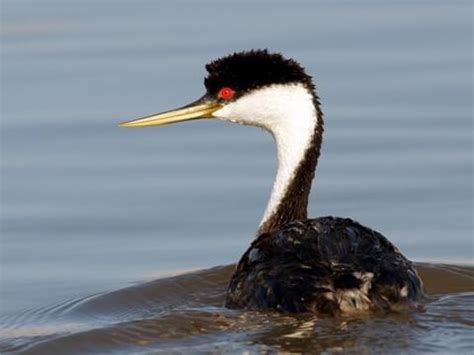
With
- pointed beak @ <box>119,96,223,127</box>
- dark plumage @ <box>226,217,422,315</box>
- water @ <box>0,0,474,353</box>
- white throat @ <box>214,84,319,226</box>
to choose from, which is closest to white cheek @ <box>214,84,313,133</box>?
white throat @ <box>214,84,319,226</box>

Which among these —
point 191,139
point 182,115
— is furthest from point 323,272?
point 191,139

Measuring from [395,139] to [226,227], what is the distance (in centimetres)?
224

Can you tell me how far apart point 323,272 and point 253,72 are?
202cm

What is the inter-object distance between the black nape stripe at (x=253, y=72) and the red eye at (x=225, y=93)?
3 centimetres

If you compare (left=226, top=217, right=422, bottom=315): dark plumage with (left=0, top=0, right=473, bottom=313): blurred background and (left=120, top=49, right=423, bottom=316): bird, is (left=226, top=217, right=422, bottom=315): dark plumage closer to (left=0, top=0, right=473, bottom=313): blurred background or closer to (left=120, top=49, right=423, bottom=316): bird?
(left=120, top=49, right=423, bottom=316): bird

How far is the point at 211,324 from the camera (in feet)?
36.0

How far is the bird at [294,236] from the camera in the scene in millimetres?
10609

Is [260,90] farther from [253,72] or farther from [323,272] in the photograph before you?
[323,272]

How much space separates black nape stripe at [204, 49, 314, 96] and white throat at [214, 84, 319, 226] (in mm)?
53

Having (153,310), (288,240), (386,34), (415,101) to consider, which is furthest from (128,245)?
(386,34)

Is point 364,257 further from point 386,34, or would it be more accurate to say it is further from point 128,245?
point 386,34

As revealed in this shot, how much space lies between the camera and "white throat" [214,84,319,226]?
12031 mm

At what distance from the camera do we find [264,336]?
34.3ft

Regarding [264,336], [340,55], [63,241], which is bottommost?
[264,336]
